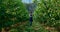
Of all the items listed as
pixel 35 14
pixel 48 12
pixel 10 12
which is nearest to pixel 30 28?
pixel 35 14

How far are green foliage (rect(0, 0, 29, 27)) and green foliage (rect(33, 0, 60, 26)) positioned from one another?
1176 mm

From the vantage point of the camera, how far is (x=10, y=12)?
37.7ft

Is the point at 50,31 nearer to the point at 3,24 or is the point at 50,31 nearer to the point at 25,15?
the point at 25,15

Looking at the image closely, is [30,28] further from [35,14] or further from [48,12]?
[48,12]

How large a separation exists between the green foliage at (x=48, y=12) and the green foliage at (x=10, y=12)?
1.18 meters

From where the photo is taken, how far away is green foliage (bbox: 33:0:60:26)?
34.1 ft

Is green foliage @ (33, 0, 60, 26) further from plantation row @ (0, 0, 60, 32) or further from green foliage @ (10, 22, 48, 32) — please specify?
green foliage @ (10, 22, 48, 32)

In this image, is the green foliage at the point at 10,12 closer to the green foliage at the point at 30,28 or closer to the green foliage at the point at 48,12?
the green foliage at the point at 30,28

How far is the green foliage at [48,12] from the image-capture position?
410 inches

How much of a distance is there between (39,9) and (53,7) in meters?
0.82

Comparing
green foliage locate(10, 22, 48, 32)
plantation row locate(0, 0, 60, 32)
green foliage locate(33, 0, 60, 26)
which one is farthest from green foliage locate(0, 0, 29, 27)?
green foliage locate(33, 0, 60, 26)

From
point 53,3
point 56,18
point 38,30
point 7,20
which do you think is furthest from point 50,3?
point 7,20

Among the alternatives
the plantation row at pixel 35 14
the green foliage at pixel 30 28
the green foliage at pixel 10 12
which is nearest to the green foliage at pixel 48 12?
the plantation row at pixel 35 14

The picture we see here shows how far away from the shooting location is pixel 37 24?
1110 centimetres
